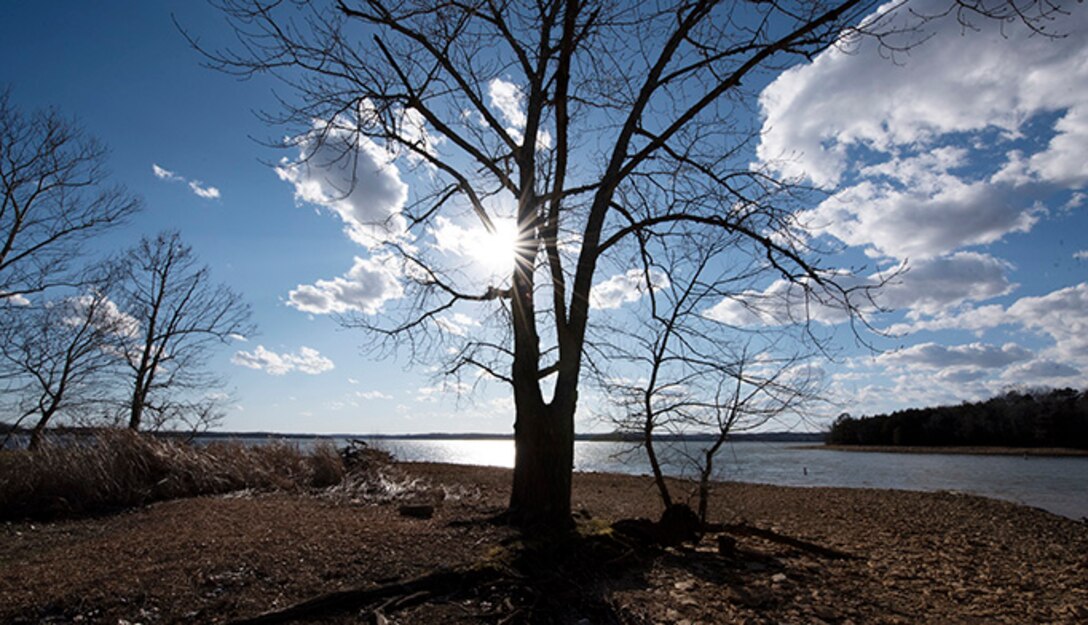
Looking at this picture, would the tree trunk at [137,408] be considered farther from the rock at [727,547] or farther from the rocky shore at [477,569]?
the rock at [727,547]

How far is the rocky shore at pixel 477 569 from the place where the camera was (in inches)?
145

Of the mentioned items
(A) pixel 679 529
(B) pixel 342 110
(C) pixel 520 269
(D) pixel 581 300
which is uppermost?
(B) pixel 342 110

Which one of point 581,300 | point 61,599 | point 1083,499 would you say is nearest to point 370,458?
point 581,300

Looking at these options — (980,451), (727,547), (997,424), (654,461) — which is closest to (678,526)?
(727,547)

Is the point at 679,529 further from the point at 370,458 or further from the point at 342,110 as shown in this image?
the point at 370,458

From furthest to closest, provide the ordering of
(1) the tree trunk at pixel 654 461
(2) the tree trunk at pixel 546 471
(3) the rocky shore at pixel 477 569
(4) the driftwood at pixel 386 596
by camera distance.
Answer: (1) the tree trunk at pixel 654 461
(2) the tree trunk at pixel 546 471
(3) the rocky shore at pixel 477 569
(4) the driftwood at pixel 386 596

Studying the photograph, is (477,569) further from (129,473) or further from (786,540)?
(129,473)

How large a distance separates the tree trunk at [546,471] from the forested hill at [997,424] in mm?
58168

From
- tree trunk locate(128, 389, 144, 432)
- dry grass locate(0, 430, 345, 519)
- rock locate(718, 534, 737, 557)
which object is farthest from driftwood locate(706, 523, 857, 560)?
tree trunk locate(128, 389, 144, 432)

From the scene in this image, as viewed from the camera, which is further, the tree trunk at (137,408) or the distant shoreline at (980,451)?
the distant shoreline at (980,451)

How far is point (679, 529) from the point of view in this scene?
590 centimetres

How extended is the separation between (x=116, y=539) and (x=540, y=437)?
13.1 ft

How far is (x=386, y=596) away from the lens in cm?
380

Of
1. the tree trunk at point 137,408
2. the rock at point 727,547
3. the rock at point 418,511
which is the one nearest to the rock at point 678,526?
the rock at point 727,547
